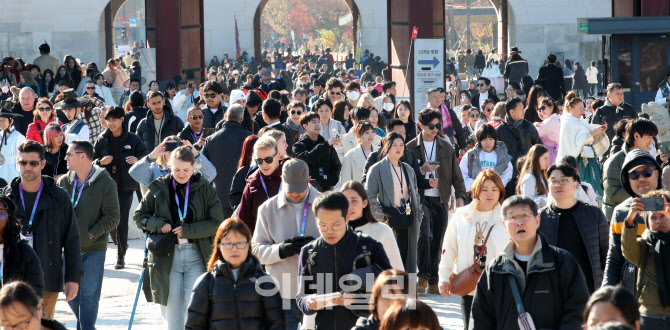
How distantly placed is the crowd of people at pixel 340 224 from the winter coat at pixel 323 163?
0.01m

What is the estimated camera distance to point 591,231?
256 inches

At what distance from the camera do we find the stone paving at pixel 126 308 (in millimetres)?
9141

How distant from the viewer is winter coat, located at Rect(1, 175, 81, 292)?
7430 millimetres

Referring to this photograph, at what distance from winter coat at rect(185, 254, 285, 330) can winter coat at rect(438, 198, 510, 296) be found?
143cm

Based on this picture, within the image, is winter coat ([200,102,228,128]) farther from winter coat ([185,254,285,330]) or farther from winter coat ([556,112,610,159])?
winter coat ([185,254,285,330])

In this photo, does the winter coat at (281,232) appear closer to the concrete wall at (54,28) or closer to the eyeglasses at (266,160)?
the eyeglasses at (266,160)

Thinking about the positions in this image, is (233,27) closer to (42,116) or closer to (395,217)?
(42,116)

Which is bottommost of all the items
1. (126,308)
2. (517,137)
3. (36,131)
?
(126,308)

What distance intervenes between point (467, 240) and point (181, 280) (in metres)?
2.18

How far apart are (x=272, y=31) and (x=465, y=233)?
288ft

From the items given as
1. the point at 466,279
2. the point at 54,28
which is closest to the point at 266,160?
the point at 466,279

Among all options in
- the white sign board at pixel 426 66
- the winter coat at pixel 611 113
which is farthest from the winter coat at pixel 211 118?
the white sign board at pixel 426 66

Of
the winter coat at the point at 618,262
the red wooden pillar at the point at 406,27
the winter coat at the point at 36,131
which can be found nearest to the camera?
the winter coat at the point at 618,262

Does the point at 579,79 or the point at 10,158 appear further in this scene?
the point at 579,79
